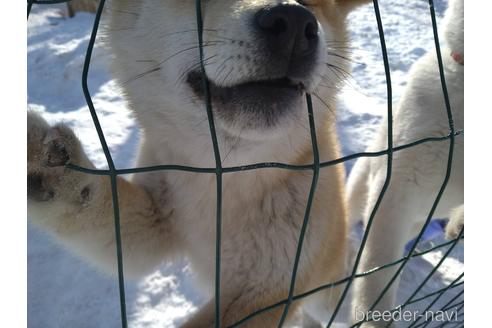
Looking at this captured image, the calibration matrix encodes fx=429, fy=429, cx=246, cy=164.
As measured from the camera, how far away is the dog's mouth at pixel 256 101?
1.24 metres

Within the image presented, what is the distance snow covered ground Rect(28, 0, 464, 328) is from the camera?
2574 millimetres

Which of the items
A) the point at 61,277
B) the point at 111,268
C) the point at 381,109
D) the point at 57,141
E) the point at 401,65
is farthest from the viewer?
the point at 401,65

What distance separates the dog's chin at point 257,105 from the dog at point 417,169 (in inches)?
45.8

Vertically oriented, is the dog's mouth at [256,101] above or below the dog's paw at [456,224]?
below

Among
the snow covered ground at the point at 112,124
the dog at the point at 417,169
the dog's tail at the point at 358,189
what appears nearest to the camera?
the dog at the point at 417,169

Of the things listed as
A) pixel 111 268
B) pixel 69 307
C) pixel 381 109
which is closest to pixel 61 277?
pixel 69 307

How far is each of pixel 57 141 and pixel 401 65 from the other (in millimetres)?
4506

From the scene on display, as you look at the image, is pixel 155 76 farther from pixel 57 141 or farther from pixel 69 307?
pixel 69 307

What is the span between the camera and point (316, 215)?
178 cm

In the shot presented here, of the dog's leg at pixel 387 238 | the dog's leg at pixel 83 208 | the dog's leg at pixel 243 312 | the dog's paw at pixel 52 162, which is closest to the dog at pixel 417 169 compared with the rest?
the dog's leg at pixel 387 238

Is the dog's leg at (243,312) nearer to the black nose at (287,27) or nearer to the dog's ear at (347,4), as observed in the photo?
the black nose at (287,27)

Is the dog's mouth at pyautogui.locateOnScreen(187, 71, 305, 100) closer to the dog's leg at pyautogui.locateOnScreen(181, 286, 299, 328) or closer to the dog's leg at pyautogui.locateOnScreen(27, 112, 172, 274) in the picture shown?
the dog's leg at pyautogui.locateOnScreen(27, 112, 172, 274)

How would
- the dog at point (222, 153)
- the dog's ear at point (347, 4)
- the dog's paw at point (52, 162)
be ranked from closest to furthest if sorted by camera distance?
the dog at point (222, 153)
the dog's paw at point (52, 162)
the dog's ear at point (347, 4)

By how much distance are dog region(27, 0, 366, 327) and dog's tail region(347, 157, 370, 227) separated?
0.93 m
